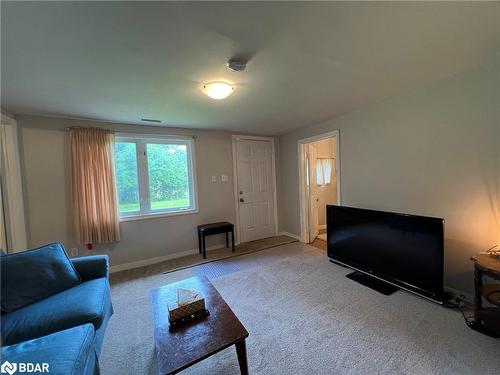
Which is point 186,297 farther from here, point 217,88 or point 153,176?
point 153,176

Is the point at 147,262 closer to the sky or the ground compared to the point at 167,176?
closer to the ground

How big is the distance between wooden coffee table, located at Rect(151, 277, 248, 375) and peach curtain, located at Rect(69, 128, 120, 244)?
6.62 feet

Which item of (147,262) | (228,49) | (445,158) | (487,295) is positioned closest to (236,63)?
(228,49)

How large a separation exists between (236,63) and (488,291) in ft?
9.25

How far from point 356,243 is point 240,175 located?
2438 millimetres

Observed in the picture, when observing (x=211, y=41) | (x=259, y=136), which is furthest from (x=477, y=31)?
(x=259, y=136)

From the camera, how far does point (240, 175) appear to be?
4.27 m

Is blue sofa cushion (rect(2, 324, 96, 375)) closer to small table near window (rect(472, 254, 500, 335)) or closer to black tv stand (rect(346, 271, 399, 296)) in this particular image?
black tv stand (rect(346, 271, 399, 296))

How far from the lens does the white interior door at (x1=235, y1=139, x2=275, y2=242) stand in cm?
429

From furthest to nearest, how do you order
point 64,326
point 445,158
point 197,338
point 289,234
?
point 289,234
point 445,158
point 64,326
point 197,338

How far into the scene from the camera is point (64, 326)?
4.59ft

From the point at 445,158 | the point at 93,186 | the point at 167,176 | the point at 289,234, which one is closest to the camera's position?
the point at 445,158

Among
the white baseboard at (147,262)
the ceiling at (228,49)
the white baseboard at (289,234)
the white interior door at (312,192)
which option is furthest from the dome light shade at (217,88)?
the white baseboard at (289,234)

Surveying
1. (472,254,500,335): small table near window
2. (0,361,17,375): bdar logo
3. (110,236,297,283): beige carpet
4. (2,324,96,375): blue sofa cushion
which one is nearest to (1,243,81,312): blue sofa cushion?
(2,324,96,375): blue sofa cushion
